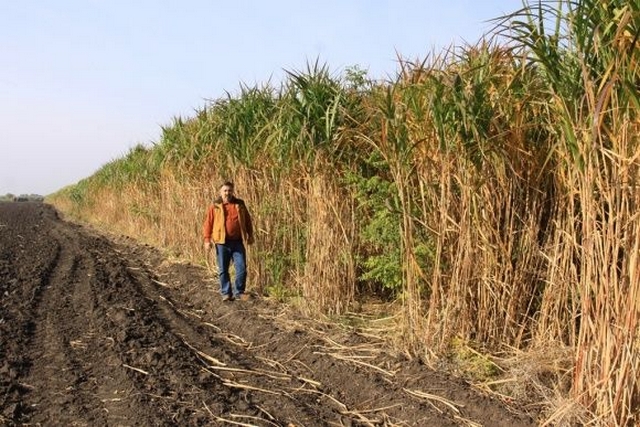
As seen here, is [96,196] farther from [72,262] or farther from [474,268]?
[474,268]

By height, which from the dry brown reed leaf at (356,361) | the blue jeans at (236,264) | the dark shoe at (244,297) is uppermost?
the blue jeans at (236,264)

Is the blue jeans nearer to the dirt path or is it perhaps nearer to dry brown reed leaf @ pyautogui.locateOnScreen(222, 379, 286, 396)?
the dirt path

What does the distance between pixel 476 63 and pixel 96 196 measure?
1031 inches

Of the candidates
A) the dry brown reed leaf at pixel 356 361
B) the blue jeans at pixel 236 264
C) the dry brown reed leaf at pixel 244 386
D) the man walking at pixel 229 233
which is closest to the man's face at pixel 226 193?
the man walking at pixel 229 233

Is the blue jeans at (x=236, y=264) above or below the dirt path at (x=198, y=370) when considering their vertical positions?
above

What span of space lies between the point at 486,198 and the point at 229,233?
13.9ft

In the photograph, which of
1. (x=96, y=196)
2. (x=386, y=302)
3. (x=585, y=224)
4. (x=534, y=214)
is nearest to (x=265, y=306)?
(x=386, y=302)

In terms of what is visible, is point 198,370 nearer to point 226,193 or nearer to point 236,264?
point 236,264

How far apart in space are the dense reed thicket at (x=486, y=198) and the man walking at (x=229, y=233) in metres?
0.48

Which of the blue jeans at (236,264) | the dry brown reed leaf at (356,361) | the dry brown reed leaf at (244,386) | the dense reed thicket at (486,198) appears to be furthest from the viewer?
the blue jeans at (236,264)

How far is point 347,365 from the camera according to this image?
18.9 feet

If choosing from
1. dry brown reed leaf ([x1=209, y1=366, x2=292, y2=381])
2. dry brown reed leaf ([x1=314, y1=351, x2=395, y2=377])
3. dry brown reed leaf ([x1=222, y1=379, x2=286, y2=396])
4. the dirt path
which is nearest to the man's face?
the dirt path

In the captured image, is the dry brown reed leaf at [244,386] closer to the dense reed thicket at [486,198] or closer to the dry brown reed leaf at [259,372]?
the dry brown reed leaf at [259,372]

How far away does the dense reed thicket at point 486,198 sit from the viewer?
3719 millimetres
